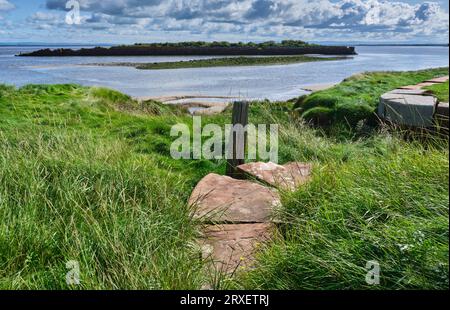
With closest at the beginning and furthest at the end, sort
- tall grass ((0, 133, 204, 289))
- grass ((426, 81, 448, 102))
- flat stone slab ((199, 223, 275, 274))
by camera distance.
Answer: tall grass ((0, 133, 204, 289)), flat stone slab ((199, 223, 275, 274)), grass ((426, 81, 448, 102))

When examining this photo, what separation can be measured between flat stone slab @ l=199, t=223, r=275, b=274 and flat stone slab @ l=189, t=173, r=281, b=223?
0.40 ft

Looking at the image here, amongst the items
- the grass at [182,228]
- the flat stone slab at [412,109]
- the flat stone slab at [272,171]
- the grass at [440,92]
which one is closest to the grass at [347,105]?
the flat stone slab at [412,109]

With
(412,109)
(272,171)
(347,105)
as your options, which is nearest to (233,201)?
(272,171)

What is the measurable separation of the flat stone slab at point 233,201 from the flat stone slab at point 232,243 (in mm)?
120

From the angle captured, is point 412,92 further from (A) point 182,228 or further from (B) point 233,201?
(A) point 182,228

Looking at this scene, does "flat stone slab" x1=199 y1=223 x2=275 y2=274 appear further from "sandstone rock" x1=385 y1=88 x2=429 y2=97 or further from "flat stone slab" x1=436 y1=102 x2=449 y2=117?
"sandstone rock" x1=385 y1=88 x2=429 y2=97

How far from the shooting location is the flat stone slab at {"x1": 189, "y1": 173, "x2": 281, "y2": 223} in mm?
3951

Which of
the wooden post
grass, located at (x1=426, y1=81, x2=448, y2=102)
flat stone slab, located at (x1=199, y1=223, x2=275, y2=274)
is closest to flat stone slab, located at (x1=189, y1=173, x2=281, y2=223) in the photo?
flat stone slab, located at (x1=199, y1=223, x2=275, y2=274)

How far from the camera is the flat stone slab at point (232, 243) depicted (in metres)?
3.20

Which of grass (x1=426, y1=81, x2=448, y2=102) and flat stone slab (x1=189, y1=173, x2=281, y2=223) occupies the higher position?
grass (x1=426, y1=81, x2=448, y2=102)

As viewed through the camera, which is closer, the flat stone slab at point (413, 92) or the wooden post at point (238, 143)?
the wooden post at point (238, 143)

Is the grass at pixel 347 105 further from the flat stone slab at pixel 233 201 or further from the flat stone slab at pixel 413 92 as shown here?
the flat stone slab at pixel 233 201

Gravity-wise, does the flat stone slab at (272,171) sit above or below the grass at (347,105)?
below
